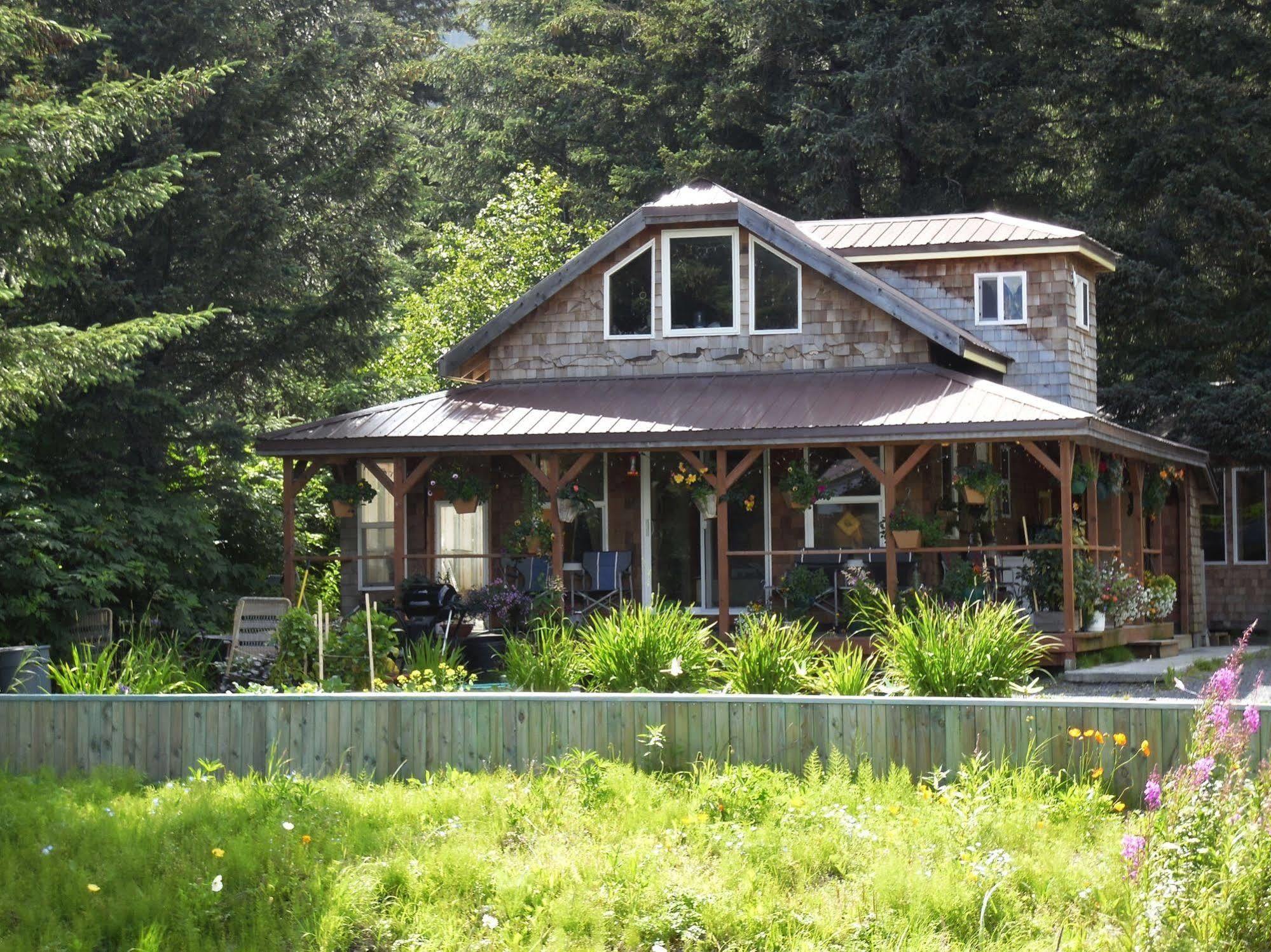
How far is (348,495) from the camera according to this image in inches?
737

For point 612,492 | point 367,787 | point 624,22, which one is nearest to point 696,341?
point 612,492

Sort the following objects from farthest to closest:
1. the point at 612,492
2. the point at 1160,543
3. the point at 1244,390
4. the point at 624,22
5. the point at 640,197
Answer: the point at 624,22 < the point at 640,197 < the point at 1244,390 < the point at 1160,543 < the point at 612,492

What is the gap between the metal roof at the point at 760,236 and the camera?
58.9ft

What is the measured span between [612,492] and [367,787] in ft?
32.5

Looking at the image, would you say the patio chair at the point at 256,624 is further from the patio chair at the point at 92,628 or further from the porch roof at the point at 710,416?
the porch roof at the point at 710,416

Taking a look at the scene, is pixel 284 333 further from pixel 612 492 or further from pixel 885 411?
pixel 885 411

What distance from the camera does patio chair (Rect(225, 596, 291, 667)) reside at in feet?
48.3

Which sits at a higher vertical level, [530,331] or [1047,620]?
[530,331]

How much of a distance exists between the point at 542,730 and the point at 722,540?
23.5ft

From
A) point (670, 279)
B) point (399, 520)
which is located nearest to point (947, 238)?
point (670, 279)

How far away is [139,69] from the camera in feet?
63.1

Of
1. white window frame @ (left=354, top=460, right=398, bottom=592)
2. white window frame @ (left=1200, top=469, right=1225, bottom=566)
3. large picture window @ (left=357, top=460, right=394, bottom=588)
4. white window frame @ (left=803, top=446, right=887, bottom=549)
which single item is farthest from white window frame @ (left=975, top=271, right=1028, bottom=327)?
large picture window @ (left=357, top=460, right=394, bottom=588)

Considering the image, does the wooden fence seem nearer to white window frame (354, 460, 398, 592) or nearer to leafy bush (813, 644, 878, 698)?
leafy bush (813, 644, 878, 698)

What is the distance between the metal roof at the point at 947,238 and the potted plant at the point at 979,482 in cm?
391
